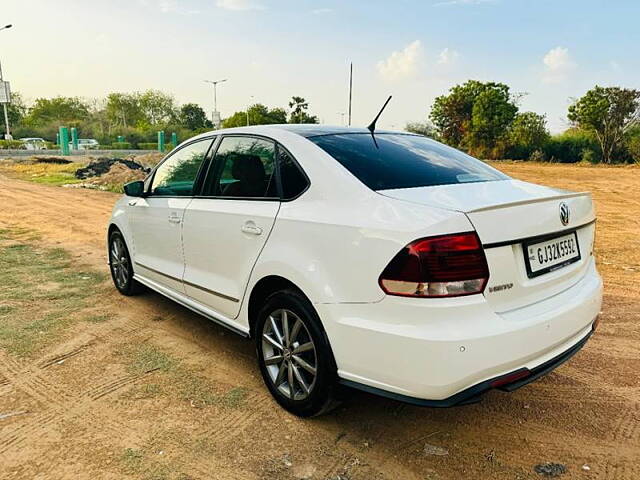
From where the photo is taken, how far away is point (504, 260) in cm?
232

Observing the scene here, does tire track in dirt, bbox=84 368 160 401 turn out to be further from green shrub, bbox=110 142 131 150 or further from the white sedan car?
green shrub, bbox=110 142 131 150

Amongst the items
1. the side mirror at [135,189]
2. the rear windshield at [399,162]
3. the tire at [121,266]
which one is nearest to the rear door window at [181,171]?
the side mirror at [135,189]

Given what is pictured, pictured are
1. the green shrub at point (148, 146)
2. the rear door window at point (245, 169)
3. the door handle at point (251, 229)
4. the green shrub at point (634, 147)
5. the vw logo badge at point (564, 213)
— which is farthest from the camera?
the green shrub at point (148, 146)

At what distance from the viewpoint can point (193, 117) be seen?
287 feet

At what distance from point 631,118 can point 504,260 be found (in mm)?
35953

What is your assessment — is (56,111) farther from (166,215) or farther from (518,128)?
(166,215)

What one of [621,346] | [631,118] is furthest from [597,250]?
[631,118]

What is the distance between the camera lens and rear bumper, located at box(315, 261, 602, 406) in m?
2.21

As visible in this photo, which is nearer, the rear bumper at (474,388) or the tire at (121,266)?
the rear bumper at (474,388)

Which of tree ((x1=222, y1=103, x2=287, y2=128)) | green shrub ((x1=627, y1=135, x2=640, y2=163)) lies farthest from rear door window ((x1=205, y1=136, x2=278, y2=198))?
tree ((x1=222, y1=103, x2=287, y2=128))

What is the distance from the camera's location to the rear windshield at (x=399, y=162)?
9.22 ft

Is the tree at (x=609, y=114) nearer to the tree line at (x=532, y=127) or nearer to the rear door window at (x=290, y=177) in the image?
the tree line at (x=532, y=127)

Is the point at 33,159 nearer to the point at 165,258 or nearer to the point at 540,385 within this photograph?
the point at 165,258

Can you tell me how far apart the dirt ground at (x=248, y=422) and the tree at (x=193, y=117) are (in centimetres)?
8579
